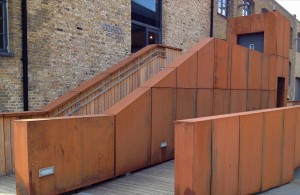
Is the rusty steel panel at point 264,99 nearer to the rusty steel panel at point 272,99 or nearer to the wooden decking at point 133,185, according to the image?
the rusty steel panel at point 272,99

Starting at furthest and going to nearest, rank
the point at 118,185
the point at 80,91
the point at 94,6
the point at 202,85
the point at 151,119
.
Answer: the point at 94,6 → the point at 202,85 → the point at 80,91 → the point at 151,119 → the point at 118,185

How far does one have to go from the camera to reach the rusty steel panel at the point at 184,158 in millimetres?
4508

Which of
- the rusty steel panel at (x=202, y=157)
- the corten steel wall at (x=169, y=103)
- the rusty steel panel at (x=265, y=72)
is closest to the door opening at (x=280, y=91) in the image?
the rusty steel panel at (x=265, y=72)

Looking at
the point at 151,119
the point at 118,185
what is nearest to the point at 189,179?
the point at 118,185

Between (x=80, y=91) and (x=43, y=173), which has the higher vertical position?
(x=80, y=91)

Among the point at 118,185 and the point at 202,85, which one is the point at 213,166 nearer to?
the point at 118,185

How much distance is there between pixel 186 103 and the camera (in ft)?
26.7

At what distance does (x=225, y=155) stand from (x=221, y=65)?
4789 millimetres

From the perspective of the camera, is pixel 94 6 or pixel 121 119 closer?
pixel 121 119

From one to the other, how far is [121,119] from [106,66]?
4.49 metres

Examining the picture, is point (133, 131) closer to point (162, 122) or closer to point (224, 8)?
point (162, 122)

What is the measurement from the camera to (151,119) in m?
6.92

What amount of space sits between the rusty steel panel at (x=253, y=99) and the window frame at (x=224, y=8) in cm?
784

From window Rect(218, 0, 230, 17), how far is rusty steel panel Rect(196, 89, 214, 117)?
35.0ft
